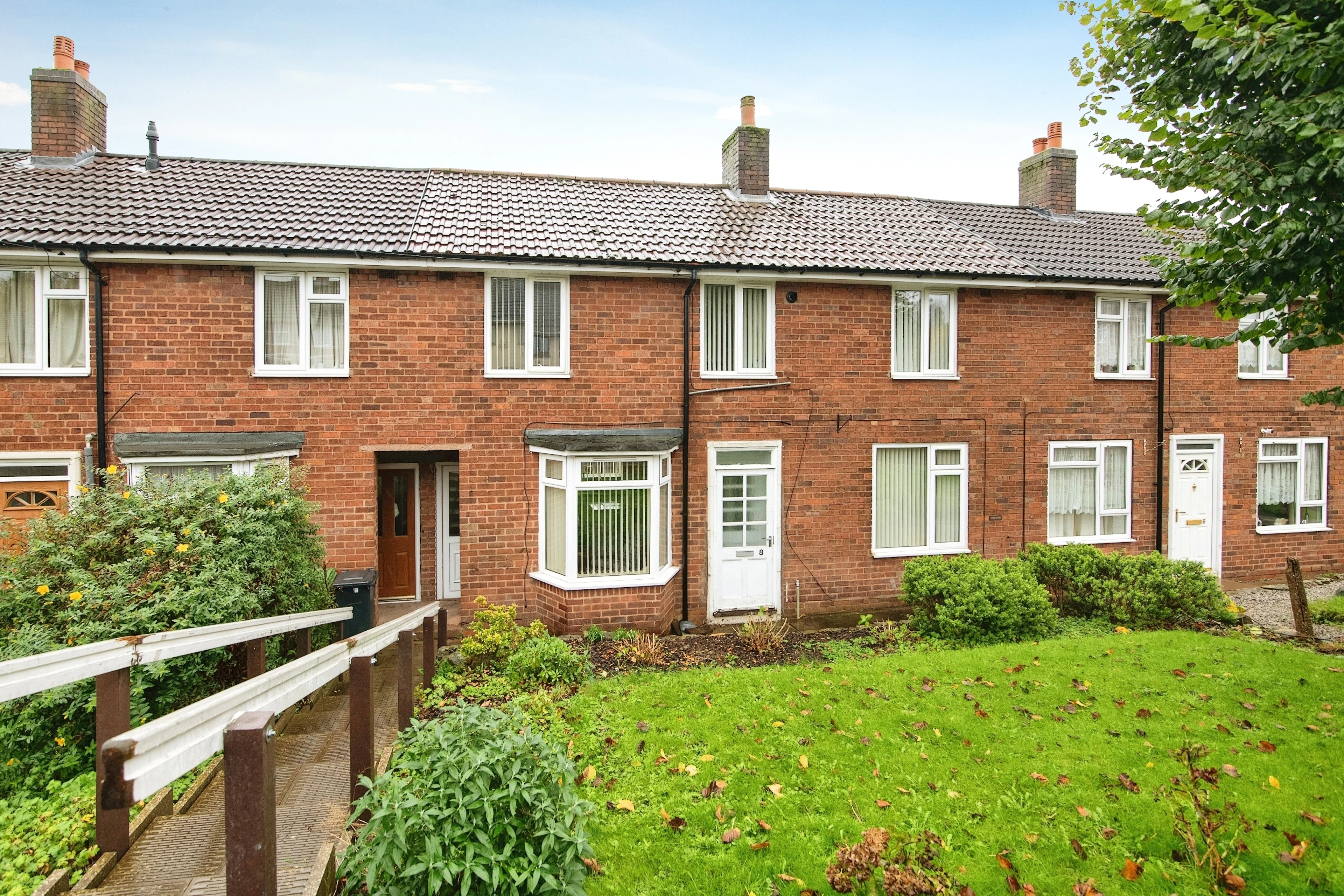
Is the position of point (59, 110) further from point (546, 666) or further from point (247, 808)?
point (247, 808)

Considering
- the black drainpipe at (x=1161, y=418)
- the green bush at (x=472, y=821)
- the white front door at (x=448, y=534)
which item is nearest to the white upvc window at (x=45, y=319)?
the white front door at (x=448, y=534)

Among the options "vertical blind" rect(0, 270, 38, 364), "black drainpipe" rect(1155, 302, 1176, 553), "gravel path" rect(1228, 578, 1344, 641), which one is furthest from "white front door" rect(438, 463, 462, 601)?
"black drainpipe" rect(1155, 302, 1176, 553)

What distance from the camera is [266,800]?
275 cm

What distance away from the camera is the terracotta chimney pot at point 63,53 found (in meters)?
11.2

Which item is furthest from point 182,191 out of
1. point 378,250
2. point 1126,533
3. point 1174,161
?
point 1126,533

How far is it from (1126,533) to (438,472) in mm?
11947

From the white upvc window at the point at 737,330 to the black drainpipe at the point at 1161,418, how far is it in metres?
7.20

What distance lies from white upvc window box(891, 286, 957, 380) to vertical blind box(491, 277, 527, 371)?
19.4 feet

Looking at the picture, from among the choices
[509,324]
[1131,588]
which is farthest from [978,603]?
[509,324]

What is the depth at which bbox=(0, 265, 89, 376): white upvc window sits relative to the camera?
933cm

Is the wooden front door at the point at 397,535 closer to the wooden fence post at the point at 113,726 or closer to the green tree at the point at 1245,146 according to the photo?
the wooden fence post at the point at 113,726

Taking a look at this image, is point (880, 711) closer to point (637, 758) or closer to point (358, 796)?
point (637, 758)

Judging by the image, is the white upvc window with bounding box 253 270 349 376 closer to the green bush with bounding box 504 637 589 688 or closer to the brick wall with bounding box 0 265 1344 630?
the brick wall with bounding box 0 265 1344 630

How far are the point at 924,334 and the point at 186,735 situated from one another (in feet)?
37.5
